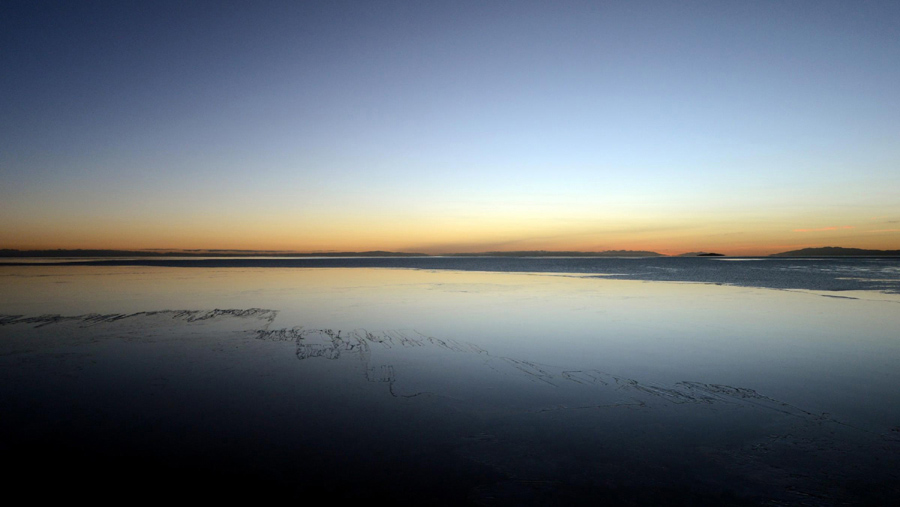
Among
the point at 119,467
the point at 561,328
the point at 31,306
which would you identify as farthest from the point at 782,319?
the point at 31,306

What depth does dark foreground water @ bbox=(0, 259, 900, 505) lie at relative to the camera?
4.18 m

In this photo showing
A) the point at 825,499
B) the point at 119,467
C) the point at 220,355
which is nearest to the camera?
the point at 825,499

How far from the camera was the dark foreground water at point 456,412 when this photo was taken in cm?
418

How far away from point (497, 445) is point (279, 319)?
408 inches

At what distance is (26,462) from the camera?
14.8 ft

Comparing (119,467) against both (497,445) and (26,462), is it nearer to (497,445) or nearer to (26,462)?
(26,462)

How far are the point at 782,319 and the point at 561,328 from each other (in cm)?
696

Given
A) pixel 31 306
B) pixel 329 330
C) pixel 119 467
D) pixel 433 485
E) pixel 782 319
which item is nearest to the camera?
pixel 433 485

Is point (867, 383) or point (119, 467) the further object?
point (867, 383)

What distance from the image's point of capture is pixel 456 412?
6039 mm

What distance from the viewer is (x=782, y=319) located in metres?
13.5

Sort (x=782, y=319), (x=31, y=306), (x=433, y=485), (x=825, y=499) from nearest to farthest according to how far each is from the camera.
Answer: (x=825, y=499)
(x=433, y=485)
(x=782, y=319)
(x=31, y=306)

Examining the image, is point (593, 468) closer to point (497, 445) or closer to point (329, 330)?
point (497, 445)

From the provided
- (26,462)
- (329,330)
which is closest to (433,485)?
(26,462)
